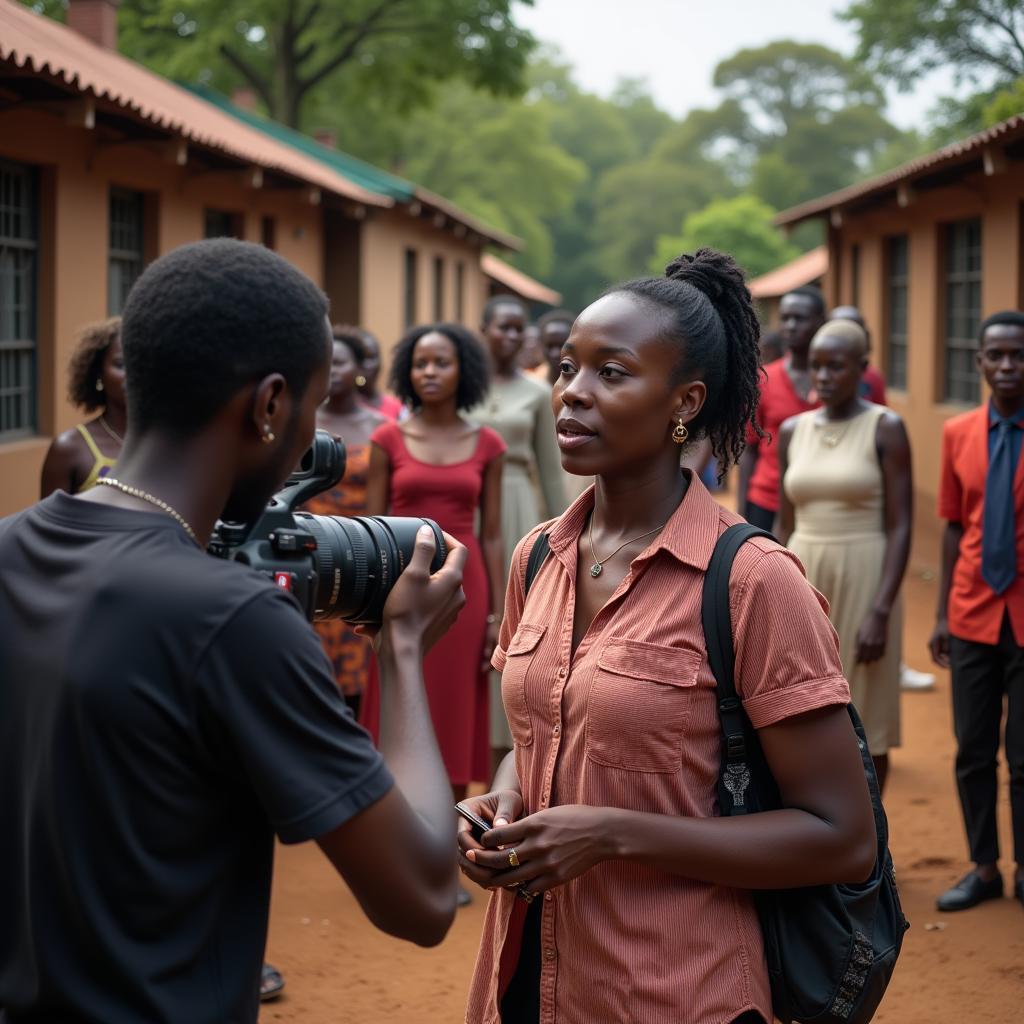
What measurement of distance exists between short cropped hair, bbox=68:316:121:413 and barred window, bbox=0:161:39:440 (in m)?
4.29

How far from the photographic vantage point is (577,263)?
79500mm

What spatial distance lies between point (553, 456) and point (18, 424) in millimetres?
4101

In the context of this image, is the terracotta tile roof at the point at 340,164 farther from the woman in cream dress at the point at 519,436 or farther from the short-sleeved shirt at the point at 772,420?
the short-sleeved shirt at the point at 772,420

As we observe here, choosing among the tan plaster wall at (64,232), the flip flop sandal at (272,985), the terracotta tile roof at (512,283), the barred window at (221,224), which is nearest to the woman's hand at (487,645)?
the flip flop sandal at (272,985)

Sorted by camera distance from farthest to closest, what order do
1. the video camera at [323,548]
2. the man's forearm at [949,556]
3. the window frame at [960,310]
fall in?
1. the window frame at [960,310]
2. the man's forearm at [949,556]
3. the video camera at [323,548]

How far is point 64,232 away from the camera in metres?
9.93

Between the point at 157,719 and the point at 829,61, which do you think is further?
the point at 829,61

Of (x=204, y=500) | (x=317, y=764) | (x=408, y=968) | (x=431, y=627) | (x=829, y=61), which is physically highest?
(x=829, y=61)

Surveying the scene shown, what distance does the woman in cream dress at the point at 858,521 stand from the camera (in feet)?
19.0

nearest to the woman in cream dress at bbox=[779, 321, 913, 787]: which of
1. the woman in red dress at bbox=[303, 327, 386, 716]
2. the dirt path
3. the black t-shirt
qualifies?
the dirt path

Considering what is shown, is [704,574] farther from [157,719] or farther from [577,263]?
[577,263]

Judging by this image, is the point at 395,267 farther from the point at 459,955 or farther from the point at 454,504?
the point at 459,955

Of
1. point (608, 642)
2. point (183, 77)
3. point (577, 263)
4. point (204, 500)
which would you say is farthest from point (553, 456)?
point (577, 263)

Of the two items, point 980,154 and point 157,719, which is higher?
point 980,154
